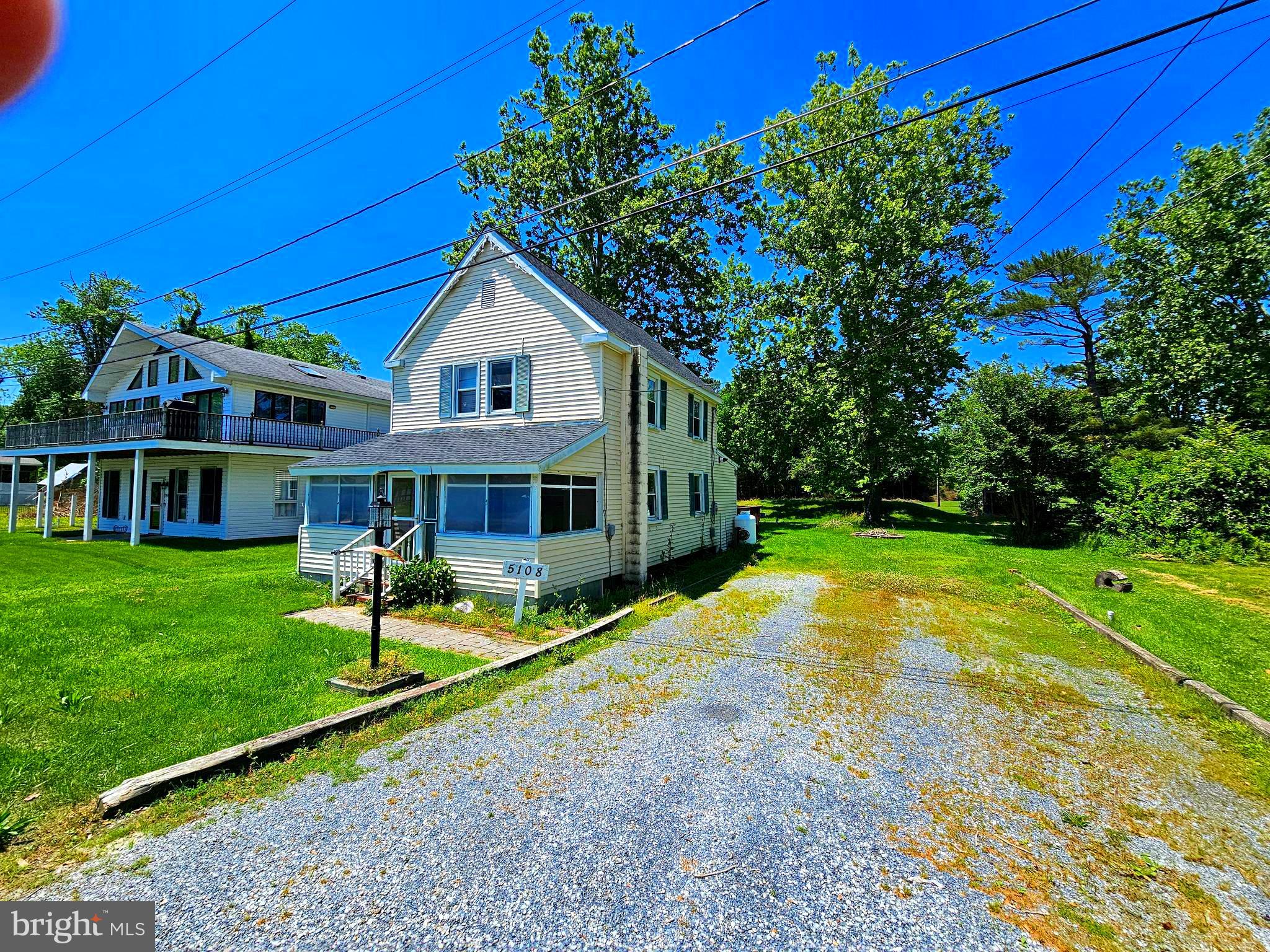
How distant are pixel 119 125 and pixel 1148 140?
19.7 meters

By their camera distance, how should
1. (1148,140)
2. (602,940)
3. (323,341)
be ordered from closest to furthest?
(602,940) < (1148,140) < (323,341)

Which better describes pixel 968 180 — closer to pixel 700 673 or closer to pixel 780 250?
pixel 780 250

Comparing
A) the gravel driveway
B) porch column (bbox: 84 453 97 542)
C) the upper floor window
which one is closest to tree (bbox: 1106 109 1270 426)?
the gravel driveway

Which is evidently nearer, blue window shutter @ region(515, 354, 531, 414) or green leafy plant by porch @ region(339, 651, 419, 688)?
green leafy plant by porch @ region(339, 651, 419, 688)

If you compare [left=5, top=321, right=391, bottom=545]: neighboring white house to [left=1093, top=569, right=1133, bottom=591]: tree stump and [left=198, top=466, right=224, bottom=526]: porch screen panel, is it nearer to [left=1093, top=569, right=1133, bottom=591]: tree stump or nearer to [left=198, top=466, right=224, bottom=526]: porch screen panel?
[left=198, top=466, right=224, bottom=526]: porch screen panel

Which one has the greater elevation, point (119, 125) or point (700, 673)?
point (119, 125)

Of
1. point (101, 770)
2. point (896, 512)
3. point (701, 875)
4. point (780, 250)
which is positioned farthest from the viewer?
point (896, 512)

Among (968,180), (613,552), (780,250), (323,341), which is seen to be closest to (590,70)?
(780,250)

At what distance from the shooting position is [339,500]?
12312mm

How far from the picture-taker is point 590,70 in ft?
83.7

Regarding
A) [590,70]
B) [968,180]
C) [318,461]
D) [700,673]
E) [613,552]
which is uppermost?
[590,70]

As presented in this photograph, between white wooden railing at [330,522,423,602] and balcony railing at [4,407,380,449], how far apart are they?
1153 centimetres

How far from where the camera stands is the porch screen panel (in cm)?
1966

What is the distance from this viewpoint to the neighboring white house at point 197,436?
61.1 feet
